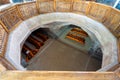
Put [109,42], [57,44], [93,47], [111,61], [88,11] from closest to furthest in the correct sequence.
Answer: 1. [111,61]
2. [109,42]
3. [88,11]
4. [93,47]
5. [57,44]

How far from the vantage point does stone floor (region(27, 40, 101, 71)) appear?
17.2 feet

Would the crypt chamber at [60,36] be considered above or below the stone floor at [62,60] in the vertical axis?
above

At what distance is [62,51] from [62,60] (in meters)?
0.41

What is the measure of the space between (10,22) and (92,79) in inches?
106

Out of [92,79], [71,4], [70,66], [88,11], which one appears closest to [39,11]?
[71,4]

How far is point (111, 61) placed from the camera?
3.15 metres

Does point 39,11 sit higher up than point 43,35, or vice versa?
point 39,11

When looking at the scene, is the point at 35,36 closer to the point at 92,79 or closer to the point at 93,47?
the point at 93,47

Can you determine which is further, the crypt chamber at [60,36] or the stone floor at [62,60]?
the stone floor at [62,60]

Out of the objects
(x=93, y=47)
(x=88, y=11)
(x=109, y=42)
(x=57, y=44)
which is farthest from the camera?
(x=57, y=44)

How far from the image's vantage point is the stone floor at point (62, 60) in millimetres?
5242

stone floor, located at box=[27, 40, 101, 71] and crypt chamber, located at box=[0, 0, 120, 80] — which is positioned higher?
crypt chamber, located at box=[0, 0, 120, 80]

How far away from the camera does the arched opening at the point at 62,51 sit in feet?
17.3

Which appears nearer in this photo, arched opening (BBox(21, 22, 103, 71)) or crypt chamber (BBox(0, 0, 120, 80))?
crypt chamber (BBox(0, 0, 120, 80))
